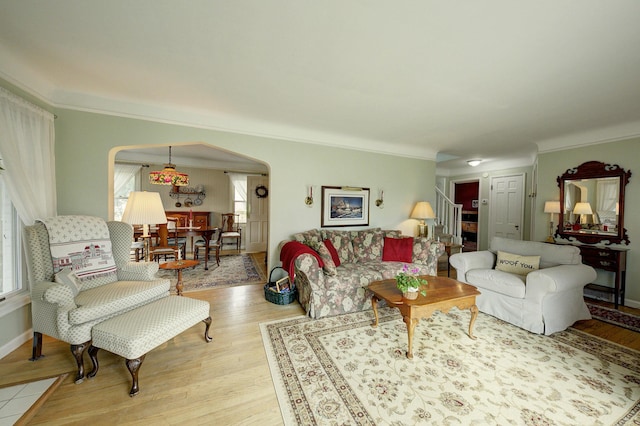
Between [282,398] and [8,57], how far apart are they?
3569 mm

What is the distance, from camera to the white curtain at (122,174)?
18.5 ft

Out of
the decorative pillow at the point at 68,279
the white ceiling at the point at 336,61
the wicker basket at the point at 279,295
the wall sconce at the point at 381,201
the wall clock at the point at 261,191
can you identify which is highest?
the white ceiling at the point at 336,61

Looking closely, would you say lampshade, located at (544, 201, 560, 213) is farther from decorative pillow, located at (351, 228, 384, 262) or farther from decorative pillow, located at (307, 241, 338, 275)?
decorative pillow, located at (307, 241, 338, 275)

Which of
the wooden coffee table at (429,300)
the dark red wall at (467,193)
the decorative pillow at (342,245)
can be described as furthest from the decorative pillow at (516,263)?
the dark red wall at (467,193)

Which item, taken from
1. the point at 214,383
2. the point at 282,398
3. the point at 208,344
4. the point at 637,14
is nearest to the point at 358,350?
the point at 282,398

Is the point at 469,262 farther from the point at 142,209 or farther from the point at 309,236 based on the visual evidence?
the point at 142,209

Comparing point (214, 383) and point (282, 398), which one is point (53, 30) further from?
point (282, 398)

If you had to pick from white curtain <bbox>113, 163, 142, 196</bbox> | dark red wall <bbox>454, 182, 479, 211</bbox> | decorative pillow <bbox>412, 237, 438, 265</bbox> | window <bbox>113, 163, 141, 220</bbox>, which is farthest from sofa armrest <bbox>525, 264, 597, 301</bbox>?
white curtain <bbox>113, 163, 142, 196</bbox>

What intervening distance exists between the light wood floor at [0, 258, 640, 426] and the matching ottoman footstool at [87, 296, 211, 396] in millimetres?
146

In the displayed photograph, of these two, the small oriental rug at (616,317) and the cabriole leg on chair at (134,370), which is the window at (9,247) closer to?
the cabriole leg on chair at (134,370)

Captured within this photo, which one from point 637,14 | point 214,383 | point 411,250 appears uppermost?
point 637,14

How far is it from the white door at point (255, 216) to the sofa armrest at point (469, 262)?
466 centimetres

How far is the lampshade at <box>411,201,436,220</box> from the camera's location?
455 cm

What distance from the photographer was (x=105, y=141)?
285 cm
